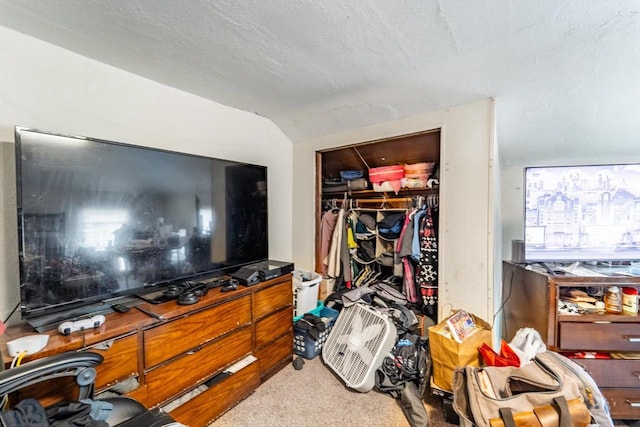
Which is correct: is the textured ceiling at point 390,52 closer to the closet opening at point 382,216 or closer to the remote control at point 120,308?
the closet opening at point 382,216

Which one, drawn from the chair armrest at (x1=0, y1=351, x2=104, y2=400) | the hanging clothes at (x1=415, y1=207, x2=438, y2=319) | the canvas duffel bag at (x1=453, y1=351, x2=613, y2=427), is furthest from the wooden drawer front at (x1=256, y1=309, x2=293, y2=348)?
the canvas duffel bag at (x1=453, y1=351, x2=613, y2=427)

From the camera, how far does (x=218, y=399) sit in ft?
5.00

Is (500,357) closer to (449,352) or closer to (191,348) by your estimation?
(449,352)

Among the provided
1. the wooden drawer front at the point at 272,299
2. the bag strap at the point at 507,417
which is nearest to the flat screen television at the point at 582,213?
the bag strap at the point at 507,417

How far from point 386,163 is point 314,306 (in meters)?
1.61

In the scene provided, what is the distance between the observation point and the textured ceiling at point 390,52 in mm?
1133

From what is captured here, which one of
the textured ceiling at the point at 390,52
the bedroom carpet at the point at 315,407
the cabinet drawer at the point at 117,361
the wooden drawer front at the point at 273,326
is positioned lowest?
the bedroom carpet at the point at 315,407

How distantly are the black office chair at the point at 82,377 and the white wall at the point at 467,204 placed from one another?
187 cm

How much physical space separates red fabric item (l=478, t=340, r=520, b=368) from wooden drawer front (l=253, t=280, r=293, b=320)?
4.36 ft

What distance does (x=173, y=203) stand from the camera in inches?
62.5

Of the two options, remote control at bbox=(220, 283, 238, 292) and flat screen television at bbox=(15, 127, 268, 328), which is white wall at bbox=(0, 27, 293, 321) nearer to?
flat screen television at bbox=(15, 127, 268, 328)

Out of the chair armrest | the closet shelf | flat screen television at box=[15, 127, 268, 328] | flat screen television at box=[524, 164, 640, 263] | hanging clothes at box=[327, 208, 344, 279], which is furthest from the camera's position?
hanging clothes at box=[327, 208, 344, 279]

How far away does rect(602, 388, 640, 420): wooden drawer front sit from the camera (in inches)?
59.4

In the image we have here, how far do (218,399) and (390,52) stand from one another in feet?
7.29
